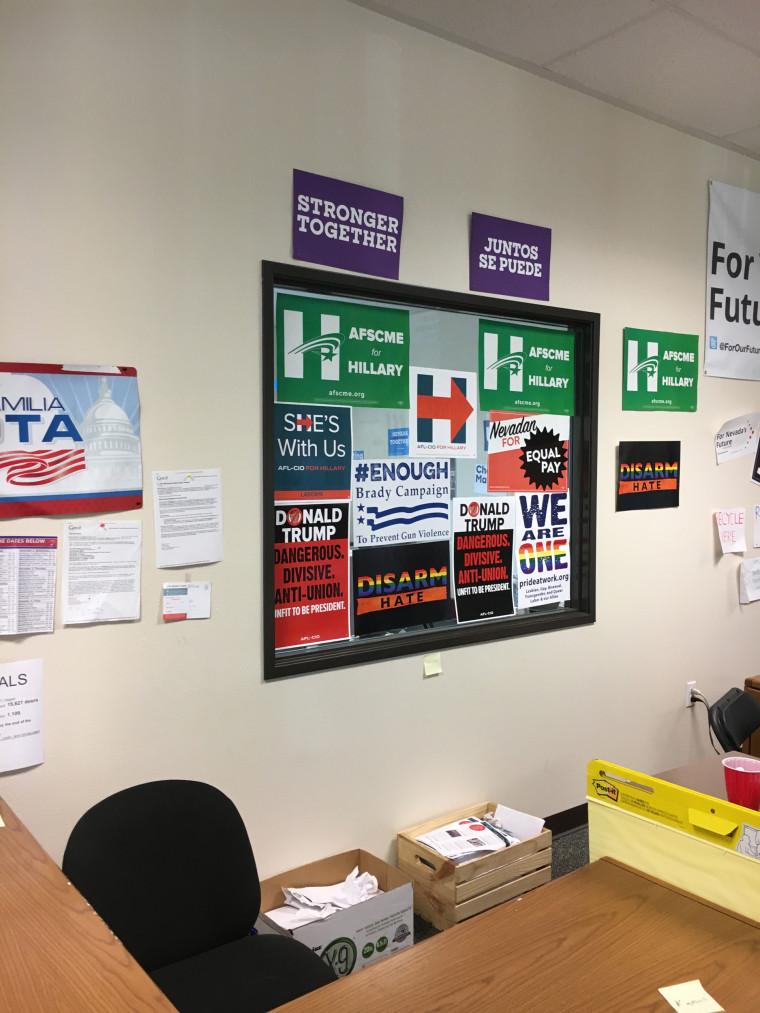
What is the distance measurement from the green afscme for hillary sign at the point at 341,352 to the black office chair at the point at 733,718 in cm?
152

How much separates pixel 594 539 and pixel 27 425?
233 centimetres

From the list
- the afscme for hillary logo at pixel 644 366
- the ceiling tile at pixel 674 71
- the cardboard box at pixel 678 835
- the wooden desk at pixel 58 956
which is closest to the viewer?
the wooden desk at pixel 58 956

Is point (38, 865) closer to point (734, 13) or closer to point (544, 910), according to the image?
point (544, 910)

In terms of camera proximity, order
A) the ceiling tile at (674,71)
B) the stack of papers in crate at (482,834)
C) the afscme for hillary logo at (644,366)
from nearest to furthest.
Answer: the stack of papers in crate at (482,834), the ceiling tile at (674,71), the afscme for hillary logo at (644,366)

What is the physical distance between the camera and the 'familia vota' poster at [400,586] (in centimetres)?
289

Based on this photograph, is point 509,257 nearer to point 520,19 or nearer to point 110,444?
point 520,19

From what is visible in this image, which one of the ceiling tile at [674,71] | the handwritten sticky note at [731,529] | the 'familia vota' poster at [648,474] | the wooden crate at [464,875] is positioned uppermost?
the ceiling tile at [674,71]

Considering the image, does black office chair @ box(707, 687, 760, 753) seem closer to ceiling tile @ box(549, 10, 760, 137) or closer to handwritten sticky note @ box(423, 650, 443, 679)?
handwritten sticky note @ box(423, 650, 443, 679)

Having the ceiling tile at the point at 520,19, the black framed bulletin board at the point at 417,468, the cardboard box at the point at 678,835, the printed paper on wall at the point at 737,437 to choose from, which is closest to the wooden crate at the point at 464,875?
the black framed bulletin board at the point at 417,468

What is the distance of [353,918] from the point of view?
2404 millimetres

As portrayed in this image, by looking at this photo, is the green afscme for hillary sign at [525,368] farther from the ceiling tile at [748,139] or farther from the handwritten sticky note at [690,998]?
the handwritten sticky note at [690,998]

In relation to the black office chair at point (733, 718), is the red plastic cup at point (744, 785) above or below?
above

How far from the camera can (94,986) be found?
122 centimetres

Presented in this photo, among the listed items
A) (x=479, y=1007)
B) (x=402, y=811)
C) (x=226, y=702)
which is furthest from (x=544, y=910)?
(x=402, y=811)
